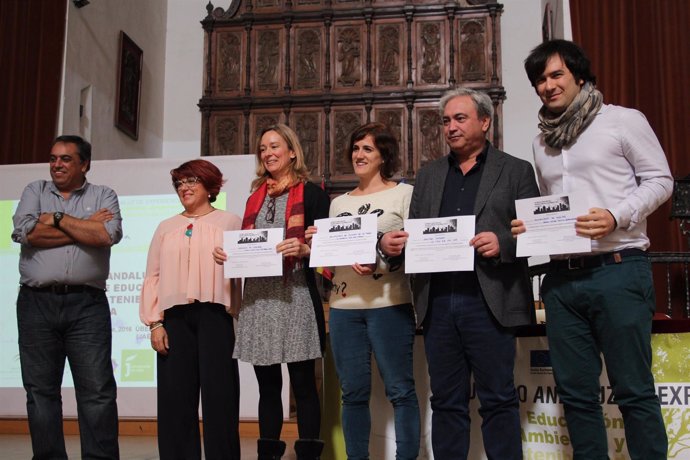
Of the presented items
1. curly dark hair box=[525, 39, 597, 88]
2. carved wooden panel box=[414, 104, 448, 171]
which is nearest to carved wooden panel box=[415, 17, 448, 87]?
carved wooden panel box=[414, 104, 448, 171]

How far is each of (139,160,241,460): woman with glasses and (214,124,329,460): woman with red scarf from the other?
8cm

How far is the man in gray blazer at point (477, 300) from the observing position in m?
2.17

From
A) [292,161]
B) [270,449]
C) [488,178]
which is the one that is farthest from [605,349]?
[292,161]

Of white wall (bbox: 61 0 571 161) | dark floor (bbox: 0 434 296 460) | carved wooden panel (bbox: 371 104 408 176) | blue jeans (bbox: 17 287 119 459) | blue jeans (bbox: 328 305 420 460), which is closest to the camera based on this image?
blue jeans (bbox: 328 305 420 460)

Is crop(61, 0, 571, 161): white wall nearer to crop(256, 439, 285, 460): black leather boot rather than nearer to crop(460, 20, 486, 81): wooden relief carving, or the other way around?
crop(460, 20, 486, 81): wooden relief carving

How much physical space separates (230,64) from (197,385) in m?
5.90

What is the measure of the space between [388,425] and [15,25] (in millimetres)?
4737

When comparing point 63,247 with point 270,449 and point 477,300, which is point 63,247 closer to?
point 270,449

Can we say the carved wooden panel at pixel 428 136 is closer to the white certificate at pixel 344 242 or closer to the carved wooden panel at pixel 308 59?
the carved wooden panel at pixel 308 59

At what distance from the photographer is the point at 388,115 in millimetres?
7590

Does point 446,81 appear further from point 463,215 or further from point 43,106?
point 463,215

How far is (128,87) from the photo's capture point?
283 inches

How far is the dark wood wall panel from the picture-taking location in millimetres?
7465

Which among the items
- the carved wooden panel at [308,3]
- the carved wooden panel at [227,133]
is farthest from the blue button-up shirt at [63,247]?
the carved wooden panel at [308,3]
